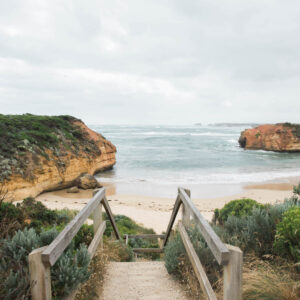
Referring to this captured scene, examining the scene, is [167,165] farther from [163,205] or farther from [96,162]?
[163,205]

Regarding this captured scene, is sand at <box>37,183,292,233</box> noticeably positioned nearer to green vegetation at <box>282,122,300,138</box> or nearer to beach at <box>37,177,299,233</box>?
beach at <box>37,177,299,233</box>

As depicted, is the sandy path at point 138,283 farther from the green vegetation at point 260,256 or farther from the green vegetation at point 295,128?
the green vegetation at point 295,128

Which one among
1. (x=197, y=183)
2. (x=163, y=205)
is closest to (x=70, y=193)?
(x=163, y=205)

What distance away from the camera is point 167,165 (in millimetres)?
29453

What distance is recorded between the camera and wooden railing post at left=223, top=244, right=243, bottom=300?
1816 millimetres

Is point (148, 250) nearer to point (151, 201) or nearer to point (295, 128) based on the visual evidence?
point (151, 201)

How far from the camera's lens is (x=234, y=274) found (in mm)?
1837

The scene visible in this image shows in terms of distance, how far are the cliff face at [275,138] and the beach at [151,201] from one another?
2540cm

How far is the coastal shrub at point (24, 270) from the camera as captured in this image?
6.74 ft

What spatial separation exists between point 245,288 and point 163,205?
1142 centimetres

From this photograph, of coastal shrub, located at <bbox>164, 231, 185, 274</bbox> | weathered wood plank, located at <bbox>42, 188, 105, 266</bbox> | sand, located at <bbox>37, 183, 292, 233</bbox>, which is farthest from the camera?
sand, located at <bbox>37, 183, 292, 233</bbox>

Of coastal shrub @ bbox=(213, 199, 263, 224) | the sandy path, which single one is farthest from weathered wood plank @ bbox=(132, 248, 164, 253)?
the sandy path

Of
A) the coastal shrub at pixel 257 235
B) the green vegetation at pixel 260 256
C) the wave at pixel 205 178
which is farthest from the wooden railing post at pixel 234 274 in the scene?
the wave at pixel 205 178

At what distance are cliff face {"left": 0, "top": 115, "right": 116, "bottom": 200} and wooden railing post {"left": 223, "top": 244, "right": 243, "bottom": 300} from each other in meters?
11.6
